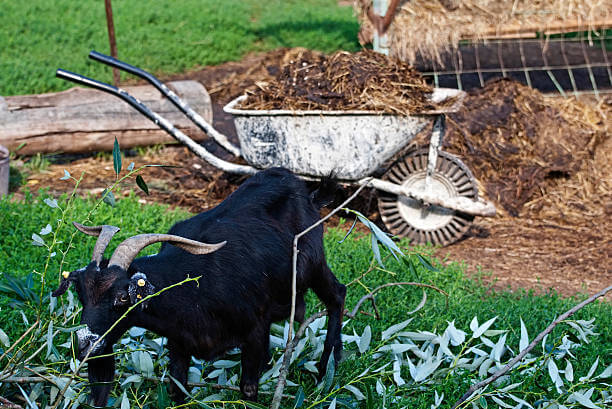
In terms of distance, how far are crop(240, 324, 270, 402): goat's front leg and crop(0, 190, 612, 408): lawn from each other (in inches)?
5.1

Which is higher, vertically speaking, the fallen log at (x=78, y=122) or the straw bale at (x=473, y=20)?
the straw bale at (x=473, y=20)


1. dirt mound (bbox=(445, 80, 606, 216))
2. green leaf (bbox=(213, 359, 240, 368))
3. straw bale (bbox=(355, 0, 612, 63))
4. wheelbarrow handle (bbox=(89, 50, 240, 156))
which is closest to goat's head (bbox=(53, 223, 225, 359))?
green leaf (bbox=(213, 359, 240, 368))

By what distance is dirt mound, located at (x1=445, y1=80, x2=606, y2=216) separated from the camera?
698 cm

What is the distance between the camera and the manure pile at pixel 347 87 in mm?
5527

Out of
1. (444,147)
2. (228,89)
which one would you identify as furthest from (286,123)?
(228,89)

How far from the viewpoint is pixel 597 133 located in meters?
7.67

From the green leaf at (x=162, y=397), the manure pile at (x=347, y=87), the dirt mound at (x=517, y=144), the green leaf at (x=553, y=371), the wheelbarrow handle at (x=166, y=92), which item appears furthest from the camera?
the dirt mound at (x=517, y=144)

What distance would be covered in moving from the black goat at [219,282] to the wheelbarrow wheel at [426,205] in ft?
7.37

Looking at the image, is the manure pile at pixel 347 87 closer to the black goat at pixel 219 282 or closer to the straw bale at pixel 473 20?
the black goat at pixel 219 282

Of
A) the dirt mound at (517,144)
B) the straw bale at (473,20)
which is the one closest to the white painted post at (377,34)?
the straw bale at (473,20)

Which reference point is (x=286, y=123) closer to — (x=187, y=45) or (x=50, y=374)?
(x=50, y=374)

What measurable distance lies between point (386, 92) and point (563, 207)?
8.00ft

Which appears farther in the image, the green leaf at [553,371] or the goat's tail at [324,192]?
the goat's tail at [324,192]

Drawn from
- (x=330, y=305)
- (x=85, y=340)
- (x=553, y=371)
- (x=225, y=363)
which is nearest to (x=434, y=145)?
(x=330, y=305)
